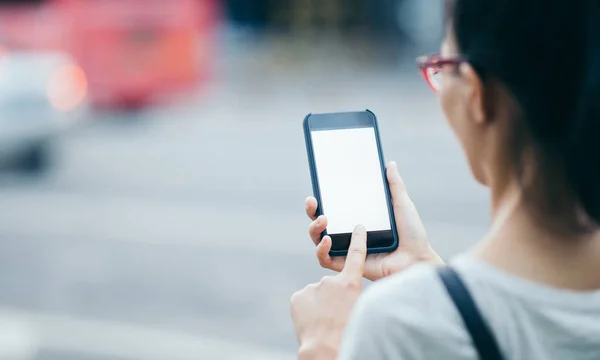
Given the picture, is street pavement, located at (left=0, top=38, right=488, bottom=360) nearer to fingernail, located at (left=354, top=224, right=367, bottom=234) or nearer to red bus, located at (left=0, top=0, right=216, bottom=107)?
red bus, located at (left=0, top=0, right=216, bottom=107)

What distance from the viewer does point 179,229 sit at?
8.23 m

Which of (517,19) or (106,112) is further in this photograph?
(106,112)

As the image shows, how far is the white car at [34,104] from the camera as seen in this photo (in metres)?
10.0

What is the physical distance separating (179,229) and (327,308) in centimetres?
693

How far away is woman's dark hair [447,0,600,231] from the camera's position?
42.1 inches

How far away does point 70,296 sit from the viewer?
638 cm

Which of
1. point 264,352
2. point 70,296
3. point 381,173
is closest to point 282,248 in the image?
point 70,296

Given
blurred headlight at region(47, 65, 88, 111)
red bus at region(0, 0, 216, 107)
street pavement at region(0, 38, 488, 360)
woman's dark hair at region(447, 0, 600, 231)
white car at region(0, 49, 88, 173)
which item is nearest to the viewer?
woman's dark hair at region(447, 0, 600, 231)

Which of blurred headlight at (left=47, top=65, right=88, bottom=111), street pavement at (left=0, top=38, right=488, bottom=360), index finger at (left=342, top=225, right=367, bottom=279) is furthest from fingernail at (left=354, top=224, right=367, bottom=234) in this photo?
blurred headlight at (left=47, top=65, right=88, bottom=111)

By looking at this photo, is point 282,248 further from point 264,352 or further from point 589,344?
point 589,344

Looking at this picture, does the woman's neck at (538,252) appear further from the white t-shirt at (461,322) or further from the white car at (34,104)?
the white car at (34,104)

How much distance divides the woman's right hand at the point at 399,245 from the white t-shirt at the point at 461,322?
0.34m

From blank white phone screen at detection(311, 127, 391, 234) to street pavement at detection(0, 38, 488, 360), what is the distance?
12.3ft

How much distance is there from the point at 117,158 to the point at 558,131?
1110 centimetres
